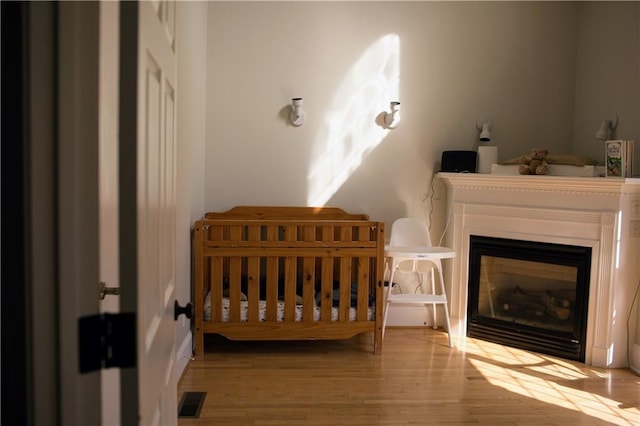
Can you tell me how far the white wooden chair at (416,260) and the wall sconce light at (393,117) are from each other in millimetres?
708

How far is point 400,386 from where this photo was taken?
9.86 ft

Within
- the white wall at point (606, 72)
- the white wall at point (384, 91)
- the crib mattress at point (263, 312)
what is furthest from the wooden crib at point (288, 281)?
the white wall at point (606, 72)

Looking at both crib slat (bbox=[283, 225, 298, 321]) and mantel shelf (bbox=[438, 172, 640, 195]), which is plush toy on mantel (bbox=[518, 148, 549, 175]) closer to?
mantel shelf (bbox=[438, 172, 640, 195])

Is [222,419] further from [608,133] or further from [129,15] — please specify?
[608,133]

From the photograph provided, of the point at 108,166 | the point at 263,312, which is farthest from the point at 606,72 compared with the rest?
the point at 108,166

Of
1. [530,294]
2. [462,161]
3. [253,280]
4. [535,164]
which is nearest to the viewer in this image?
[253,280]

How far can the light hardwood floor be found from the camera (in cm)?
263

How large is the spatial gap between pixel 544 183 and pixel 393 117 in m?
1.16

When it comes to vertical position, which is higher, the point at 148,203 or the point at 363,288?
the point at 148,203

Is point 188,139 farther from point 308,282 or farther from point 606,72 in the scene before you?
point 606,72

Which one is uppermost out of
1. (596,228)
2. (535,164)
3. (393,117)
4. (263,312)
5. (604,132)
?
(393,117)

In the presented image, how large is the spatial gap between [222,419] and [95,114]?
6.61 feet

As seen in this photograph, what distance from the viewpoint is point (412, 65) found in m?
4.14

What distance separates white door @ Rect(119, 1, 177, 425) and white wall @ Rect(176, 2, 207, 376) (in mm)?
1490
